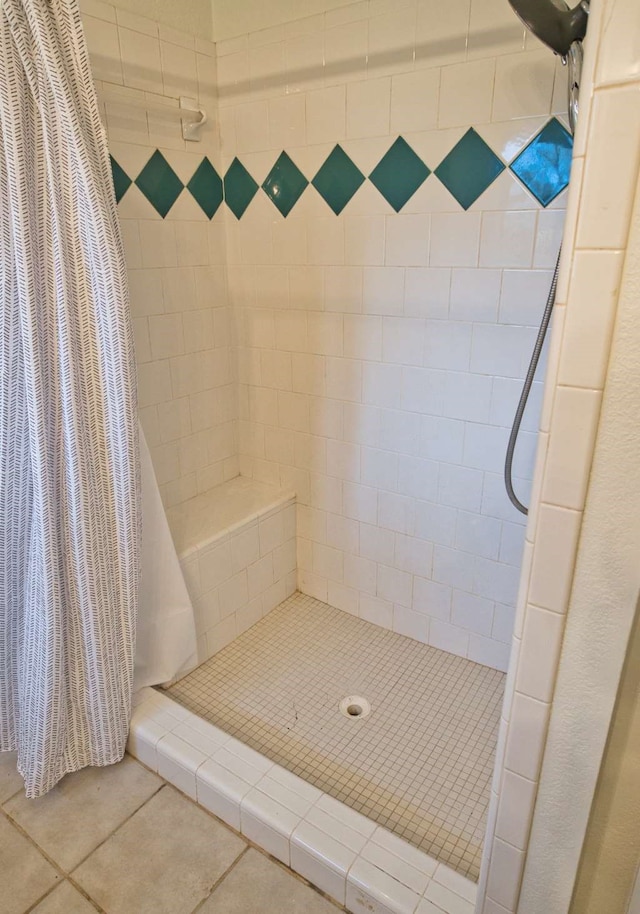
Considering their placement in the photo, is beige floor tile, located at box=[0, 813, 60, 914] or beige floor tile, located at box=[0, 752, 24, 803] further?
beige floor tile, located at box=[0, 752, 24, 803]

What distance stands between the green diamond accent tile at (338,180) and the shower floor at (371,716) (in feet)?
4.80

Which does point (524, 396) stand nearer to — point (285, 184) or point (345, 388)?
point (345, 388)

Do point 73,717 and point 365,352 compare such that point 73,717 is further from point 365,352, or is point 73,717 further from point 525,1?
point 525,1

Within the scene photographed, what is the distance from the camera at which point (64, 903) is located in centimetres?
129

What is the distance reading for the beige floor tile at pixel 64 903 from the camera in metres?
1.28

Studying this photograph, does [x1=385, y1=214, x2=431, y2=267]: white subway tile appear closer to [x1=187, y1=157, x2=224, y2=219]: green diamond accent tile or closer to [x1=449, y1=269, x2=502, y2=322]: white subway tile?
[x1=449, y1=269, x2=502, y2=322]: white subway tile

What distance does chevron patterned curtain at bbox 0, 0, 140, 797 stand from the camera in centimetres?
118

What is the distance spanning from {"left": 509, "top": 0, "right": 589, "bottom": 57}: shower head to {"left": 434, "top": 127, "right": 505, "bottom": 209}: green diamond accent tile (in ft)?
1.46

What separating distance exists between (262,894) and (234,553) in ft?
3.22

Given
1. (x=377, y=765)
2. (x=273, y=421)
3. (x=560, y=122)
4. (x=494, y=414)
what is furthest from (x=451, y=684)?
(x=560, y=122)

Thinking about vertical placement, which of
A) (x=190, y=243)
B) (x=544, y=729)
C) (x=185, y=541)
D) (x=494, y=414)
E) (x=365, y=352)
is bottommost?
(x=185, y=541)

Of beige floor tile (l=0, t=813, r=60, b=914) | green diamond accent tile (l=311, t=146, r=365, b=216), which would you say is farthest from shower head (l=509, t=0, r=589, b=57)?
beige floor tile (l=0, t=813, r=60, b=914)

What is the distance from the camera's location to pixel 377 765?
161 centimetres

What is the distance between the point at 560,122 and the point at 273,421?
1.29m
